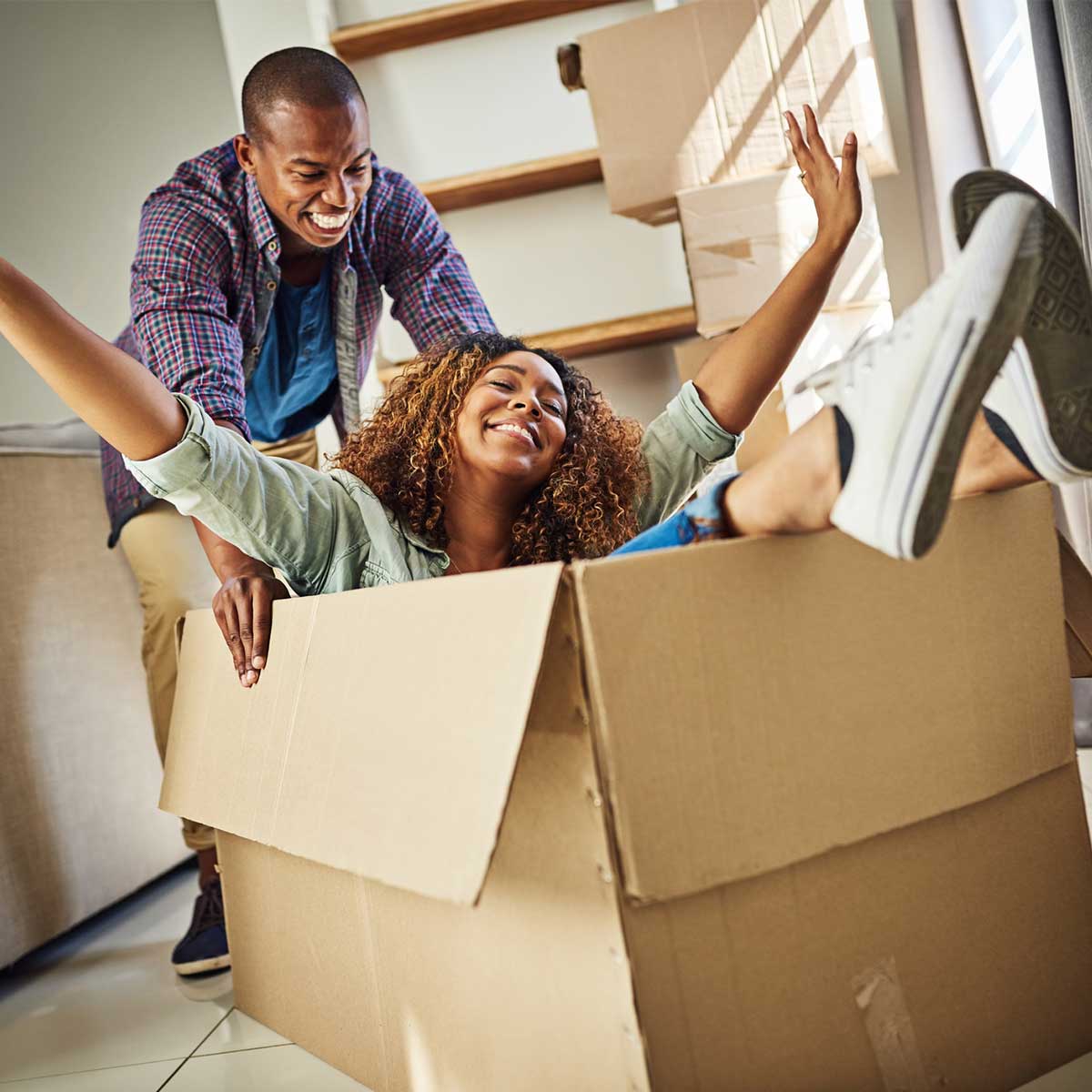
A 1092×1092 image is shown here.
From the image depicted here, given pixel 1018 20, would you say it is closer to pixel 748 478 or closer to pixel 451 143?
pixel 451 143

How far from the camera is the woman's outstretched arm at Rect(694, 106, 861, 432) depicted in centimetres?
111

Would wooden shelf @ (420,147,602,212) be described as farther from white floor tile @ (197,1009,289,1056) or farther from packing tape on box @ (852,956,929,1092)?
packing tape on box @ (852,956,929,1092)

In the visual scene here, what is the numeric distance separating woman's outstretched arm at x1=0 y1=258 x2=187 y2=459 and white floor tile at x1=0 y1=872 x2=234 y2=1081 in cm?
64

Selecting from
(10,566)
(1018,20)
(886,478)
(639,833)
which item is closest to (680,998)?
(639,833)

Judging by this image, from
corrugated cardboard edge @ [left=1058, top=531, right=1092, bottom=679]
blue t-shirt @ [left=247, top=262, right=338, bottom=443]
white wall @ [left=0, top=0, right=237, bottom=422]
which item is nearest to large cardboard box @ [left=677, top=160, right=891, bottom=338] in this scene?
blue t-shirt @ [left=247, top=262, right=338, bottom=443]

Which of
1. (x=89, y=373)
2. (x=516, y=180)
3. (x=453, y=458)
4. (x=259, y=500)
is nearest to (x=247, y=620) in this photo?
(x=259, y=500)

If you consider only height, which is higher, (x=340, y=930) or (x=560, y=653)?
(x=560, y=653)

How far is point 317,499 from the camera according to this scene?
1106 millimetres

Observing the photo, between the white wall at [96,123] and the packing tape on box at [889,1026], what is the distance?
9.59ft

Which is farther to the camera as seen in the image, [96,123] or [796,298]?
[96,123]

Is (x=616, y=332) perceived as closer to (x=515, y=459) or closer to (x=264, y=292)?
(x=264, y=292)

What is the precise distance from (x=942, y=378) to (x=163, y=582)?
1.22 m

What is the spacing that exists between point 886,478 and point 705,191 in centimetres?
118

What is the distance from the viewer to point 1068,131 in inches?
59.5
